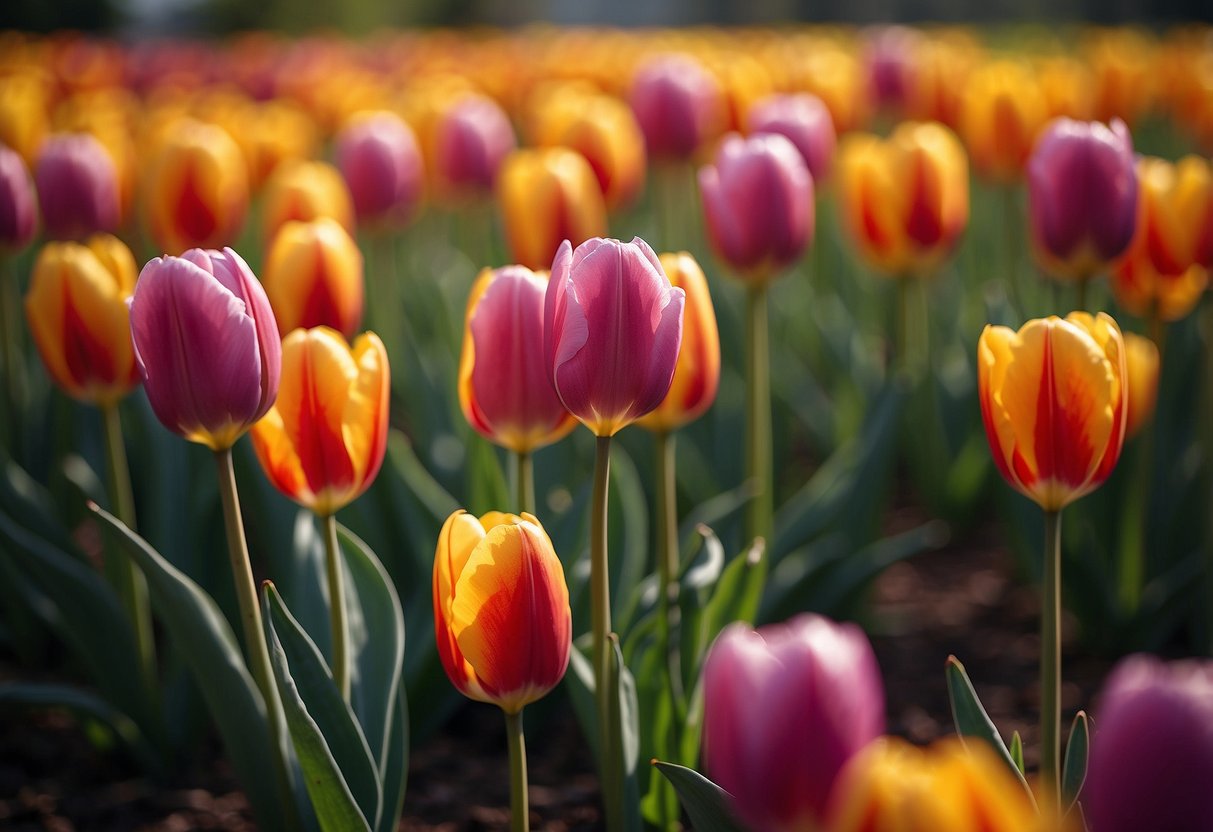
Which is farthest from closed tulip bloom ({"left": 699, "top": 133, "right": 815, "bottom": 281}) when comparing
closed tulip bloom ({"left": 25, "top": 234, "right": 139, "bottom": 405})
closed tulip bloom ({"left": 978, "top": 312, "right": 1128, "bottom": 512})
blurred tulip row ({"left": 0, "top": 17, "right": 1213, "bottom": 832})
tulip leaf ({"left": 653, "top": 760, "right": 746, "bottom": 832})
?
tulip leaf ({"left": 653, "top": 760, "right": 746, "bottom": 832})

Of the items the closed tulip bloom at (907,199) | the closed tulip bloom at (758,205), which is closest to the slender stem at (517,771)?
the closed tulip bloom at (758,205)

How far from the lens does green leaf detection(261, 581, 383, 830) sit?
1197mm

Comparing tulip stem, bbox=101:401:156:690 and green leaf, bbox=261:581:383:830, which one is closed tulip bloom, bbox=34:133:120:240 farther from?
green leaf, bbox=261:581:383:830

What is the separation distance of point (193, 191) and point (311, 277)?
3.01ft

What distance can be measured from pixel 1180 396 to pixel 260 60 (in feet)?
19.4

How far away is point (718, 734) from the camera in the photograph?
2.73ft

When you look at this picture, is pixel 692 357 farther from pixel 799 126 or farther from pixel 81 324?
pixel 799 126

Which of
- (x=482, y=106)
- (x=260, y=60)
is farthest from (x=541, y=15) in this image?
(x=482, y=106)

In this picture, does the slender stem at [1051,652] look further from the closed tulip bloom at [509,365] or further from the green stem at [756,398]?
the green stem at [756,398]

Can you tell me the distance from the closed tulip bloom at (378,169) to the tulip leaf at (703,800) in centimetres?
215

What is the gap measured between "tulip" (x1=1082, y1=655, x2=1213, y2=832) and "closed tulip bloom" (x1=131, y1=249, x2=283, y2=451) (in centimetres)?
84

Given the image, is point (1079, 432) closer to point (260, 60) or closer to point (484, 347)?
point (484, 347)

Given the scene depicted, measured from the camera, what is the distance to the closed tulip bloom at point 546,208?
2.39 m

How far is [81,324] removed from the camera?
5.54ft
